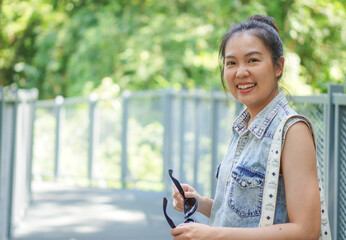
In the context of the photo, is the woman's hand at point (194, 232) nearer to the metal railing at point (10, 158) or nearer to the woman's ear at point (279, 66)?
the woman's ear at point (279, 66)

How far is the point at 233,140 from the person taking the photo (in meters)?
2.20

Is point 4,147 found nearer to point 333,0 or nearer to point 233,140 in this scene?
point 233,140

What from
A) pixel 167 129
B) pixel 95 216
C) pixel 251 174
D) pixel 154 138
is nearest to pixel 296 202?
pixel 251 174

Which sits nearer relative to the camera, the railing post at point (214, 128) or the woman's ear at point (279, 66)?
the woman's ear at point (279, 66)

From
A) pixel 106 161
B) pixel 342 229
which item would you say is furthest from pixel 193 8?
pixel 342 229

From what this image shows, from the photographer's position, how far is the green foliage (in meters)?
12.4

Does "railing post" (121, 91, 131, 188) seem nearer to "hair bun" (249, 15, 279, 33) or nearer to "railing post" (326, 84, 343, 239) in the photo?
"railing post" (326, 84, 343, 239)

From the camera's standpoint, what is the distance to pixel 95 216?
7758 millimetres

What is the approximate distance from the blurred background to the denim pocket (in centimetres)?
49

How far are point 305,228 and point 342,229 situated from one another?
1500 millimetres

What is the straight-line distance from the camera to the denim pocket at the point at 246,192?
193 centimetres

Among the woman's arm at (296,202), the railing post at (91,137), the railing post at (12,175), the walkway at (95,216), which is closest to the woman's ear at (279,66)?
the woman's arm at (296,202)

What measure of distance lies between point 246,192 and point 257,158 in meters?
0.12

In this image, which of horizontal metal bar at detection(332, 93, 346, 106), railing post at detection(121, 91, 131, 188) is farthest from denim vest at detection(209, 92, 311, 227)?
railing post at detection(121, 91, 131, 188)
